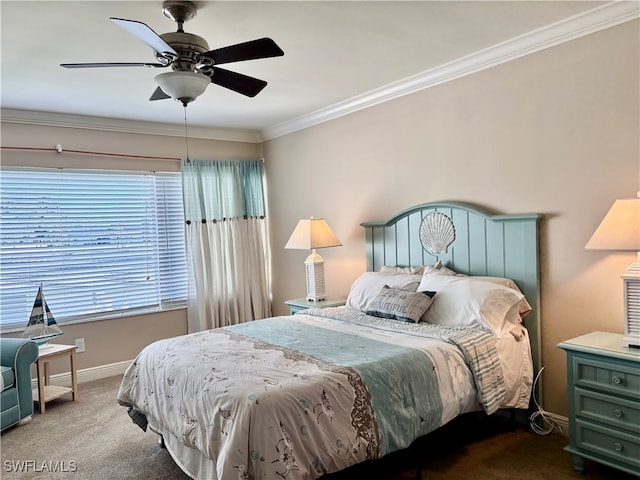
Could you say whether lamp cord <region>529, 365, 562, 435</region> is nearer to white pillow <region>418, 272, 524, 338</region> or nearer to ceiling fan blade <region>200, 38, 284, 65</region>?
white pillow <region>418, 272, 524, 338</region>

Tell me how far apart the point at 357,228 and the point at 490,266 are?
58.9 inches

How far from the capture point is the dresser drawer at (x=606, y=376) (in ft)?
7.50

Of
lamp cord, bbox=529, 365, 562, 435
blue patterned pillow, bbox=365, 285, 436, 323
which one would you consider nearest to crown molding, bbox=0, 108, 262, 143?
blue patterned pillow, bbox=365, 285, 436, 323

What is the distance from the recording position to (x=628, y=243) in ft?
7.66

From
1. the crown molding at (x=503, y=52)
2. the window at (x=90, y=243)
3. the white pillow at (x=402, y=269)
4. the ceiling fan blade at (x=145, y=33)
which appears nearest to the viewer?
the ceiling fan blade at (x=145, y=33)

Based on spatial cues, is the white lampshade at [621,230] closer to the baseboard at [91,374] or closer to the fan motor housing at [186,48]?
the fan motor housing at [186,48]

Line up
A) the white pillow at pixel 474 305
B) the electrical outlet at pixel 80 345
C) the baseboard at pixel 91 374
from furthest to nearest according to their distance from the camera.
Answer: the electrical outlet at pixel 80 345
the baseboard at pixel 91 374
the white pillow at pixel 474 305

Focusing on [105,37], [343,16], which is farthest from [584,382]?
[105,37]

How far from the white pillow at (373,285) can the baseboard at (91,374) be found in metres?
2.57

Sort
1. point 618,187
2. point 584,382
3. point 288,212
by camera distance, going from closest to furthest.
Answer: point 584,382
point 618,187
point 288,212

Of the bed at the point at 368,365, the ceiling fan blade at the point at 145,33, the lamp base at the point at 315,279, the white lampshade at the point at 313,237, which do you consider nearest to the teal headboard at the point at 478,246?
the bed at the point at 368,365

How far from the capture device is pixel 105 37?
275 centimetres

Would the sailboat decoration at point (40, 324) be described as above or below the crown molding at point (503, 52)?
below

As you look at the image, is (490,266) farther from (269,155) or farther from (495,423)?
(269,155)
